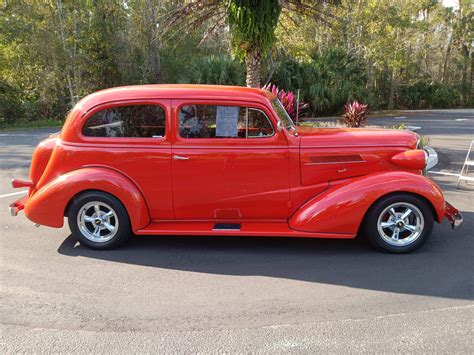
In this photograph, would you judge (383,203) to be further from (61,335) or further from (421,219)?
(61,335)

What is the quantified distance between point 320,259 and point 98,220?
256 centimetres

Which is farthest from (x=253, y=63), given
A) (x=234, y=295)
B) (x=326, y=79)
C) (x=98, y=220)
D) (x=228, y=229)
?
(x=326, y=79)

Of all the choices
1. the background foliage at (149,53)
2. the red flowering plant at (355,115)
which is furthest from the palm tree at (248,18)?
the background foliage at (149,53)

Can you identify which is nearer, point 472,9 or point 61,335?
point 61,335

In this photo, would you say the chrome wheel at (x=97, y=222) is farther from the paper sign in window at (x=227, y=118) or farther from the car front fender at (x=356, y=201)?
the car front fender at (x=356, y=201)

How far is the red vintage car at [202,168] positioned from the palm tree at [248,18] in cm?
493

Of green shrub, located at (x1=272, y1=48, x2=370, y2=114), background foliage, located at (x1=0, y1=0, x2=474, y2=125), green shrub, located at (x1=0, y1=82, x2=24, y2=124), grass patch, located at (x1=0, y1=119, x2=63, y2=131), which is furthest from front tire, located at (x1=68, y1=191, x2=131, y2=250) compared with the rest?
green shrub, located at (x1=0, y1=82, x2=24, y2=124)

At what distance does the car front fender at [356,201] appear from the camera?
14.4 ft

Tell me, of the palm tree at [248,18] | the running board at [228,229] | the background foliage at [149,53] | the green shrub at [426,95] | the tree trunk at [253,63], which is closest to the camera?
the running board at [228,229]

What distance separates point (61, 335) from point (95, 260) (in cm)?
142

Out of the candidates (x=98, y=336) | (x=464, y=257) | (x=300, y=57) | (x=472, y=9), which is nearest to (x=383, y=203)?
(x=464, y=257)

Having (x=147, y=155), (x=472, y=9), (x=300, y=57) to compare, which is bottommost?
(x=147, y=155)

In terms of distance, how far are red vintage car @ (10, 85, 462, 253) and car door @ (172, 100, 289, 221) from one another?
0.01 metres

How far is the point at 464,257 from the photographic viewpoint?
14.6ft
